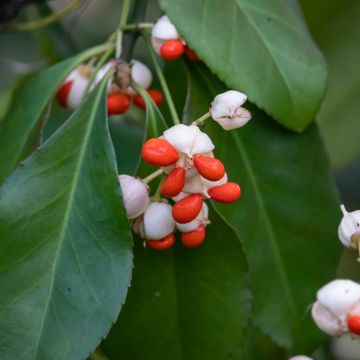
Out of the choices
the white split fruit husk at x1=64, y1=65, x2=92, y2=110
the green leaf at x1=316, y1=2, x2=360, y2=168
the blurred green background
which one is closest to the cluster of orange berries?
the white split fruit husk at x1=64, y1=65, x2=92, y2=110

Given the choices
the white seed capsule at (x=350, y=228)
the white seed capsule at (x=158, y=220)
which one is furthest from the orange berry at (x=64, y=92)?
the white seed capsule at (x=350, y=228)

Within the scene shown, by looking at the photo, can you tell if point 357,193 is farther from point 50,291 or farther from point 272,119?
point 50,291

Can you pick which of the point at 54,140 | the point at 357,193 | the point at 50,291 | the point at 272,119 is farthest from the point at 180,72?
the point at 357,193

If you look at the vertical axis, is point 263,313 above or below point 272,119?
below

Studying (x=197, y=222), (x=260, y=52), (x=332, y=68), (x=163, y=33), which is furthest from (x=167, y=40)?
(x=332, y=68)

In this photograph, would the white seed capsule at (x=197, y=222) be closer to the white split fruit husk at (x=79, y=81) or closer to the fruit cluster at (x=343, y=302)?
the fruit cluster at (x=343, y=302)

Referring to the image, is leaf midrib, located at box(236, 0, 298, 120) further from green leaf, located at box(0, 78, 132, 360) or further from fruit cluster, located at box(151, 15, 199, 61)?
green leaf, located at box(0, 78, 132, 360)
